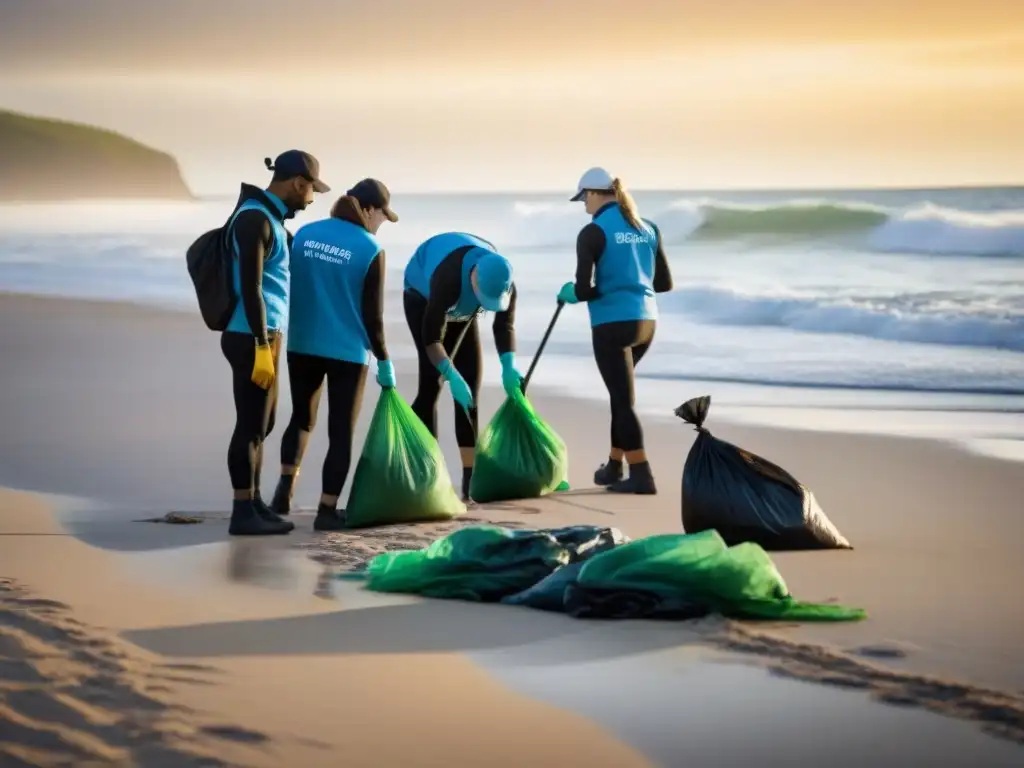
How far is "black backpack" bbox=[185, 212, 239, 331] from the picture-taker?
668 cm

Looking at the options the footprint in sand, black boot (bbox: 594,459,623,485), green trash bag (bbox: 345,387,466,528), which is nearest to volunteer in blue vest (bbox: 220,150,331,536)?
green trash bag (bbox: 345,387,466,528)

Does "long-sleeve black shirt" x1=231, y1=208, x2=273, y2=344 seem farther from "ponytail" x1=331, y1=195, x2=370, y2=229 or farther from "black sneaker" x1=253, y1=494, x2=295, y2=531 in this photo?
"black sneaker" x1=253, y1=494, x2=295, y2=531

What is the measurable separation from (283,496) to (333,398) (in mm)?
559

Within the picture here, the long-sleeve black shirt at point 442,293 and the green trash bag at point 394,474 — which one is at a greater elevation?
the long-sleeve black shirt at point 442,293

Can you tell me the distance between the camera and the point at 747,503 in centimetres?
645

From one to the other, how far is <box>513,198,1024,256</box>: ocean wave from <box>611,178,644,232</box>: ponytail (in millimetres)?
19153

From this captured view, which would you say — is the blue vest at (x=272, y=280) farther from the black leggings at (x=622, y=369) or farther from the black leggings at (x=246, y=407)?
the black leggings at (x=622, y=369)

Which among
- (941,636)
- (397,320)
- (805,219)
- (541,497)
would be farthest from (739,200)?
(941,636)

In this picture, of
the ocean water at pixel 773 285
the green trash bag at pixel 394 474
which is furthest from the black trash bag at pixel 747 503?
the ocean water at pixel 773 285

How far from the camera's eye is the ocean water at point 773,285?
39.9 feet

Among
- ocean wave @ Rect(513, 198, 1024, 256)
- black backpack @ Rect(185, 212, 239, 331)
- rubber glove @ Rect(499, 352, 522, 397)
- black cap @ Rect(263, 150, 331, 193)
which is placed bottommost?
rubber glove @ Rect(499, 352, 522, 397)

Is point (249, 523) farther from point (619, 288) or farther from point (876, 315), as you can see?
point (876, 315)

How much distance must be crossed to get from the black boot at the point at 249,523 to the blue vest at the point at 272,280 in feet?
2.25

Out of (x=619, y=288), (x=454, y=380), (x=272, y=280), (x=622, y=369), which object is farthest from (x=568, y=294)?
(x=272, y=280)
